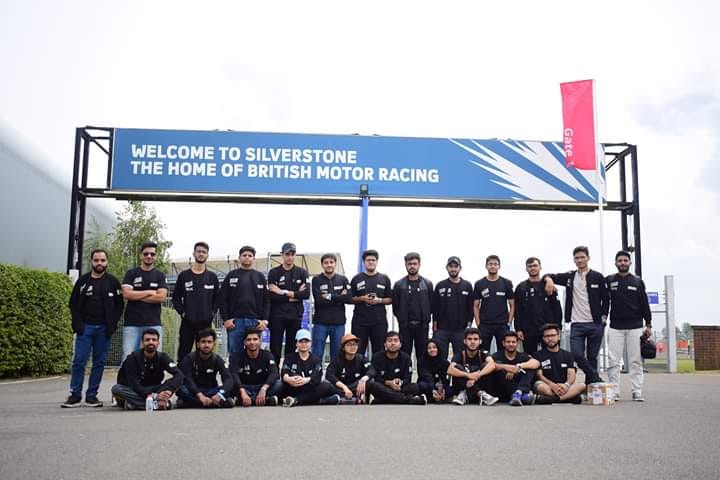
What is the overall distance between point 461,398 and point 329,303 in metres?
2.08

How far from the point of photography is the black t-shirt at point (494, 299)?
9328 mm

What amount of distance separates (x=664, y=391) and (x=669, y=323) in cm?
669

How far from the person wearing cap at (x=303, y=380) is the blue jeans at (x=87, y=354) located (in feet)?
6.82

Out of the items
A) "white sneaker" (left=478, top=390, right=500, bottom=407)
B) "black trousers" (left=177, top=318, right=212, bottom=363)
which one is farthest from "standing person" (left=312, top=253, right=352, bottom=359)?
"white sneaker" (left=478, top=390, right=500, bottom=407)

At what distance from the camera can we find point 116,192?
1473 centimetres

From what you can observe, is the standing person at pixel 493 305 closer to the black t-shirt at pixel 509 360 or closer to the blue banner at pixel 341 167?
the black t-shirt at pixel 509 360

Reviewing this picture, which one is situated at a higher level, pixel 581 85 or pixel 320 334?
pixel 581 85

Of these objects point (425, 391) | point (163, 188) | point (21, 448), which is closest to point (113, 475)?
point (21, 448)

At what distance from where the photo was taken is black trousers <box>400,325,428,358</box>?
935 cm

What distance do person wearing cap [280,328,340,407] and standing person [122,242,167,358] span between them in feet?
5.00

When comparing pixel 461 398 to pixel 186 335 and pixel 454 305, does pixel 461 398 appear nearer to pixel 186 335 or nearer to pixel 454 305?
pixel 454 305

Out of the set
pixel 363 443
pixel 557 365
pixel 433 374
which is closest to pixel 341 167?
pixel 433 374

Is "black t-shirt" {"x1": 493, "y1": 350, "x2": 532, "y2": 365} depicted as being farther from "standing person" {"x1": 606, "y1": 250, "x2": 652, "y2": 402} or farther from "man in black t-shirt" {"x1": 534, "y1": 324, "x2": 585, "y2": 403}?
"standing person" {"x1": 606, "y1": 250, "x2": 652, "y2": 402}

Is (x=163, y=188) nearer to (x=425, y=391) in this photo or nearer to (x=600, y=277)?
(x=425, y=391)
